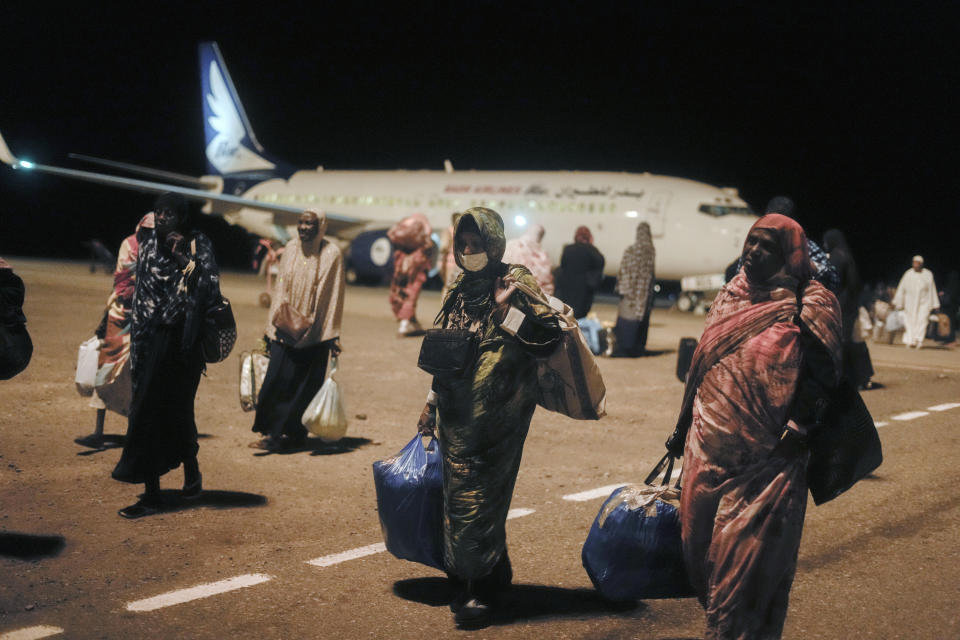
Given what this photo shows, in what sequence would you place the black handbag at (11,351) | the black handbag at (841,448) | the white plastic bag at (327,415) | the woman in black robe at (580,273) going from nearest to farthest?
the black handbag at (841,448), the black handbag at (11,351), the white plastic bag at (327,415), the woman in black robe at (580,273)

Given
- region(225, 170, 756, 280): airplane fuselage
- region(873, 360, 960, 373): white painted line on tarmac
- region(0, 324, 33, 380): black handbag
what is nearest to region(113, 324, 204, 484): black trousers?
region(0, 324, 33, 380): black handbag

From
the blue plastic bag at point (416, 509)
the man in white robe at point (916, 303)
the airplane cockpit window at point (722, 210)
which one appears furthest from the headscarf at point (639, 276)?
the blue plastic bag at point (416, 509)

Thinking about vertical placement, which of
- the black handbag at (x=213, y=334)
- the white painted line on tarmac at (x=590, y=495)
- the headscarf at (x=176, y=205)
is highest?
the headscarf at (x=176, y=205)

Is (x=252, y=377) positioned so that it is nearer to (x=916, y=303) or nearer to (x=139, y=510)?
(x=139, y=510)

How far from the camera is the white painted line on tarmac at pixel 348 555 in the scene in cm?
493

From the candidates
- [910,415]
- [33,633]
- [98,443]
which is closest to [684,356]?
[910,415]

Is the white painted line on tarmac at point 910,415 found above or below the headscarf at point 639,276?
below

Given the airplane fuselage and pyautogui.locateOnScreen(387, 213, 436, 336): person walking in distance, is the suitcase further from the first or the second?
the airplane fuselage

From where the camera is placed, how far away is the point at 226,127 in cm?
3466

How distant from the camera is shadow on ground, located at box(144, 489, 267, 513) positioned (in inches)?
229

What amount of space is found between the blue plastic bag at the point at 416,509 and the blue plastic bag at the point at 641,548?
748mm

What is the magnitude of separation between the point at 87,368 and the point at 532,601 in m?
4.07

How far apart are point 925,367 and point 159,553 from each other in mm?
12567

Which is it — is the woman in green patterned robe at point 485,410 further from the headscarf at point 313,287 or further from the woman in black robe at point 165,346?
the headscarf at point 313,287
